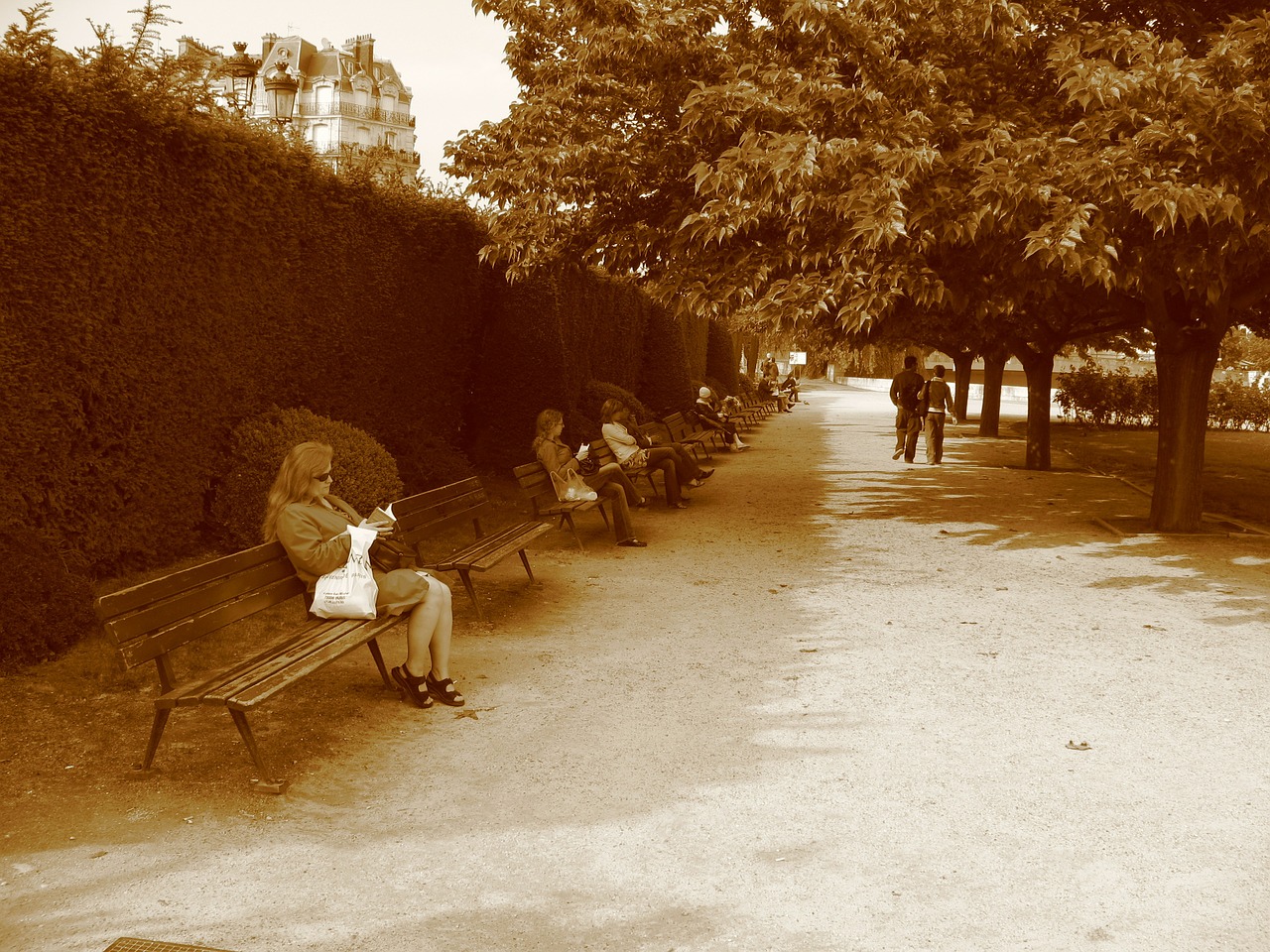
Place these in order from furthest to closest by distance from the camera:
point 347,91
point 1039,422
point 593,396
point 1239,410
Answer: point 347,91, point 1239,410, point 1039,422, point 593,396

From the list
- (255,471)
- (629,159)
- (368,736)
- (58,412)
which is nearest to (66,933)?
→ (368,736)

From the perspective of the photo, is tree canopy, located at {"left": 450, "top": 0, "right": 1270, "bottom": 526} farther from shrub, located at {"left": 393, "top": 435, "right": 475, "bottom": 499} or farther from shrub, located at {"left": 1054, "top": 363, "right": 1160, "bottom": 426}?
shrub, located at {"left": 1054, "top": 363, "right": 1160, "bottom": 426}

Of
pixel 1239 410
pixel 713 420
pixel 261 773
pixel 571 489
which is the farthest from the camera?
pixel 1239 410

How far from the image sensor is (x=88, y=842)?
14.2 ft

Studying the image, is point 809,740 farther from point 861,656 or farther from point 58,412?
point 58,412

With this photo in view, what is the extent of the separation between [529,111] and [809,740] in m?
9.05

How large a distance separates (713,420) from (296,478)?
15999mm

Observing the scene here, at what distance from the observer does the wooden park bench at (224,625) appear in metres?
4.71

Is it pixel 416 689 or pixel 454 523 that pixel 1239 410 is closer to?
pixel 454 523

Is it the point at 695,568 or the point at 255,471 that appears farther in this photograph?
the point at 695,568

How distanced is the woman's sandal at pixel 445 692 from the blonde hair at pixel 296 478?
1109 millimetres

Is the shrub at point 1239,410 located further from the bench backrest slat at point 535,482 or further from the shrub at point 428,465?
the bench backrest slat at point 535,482

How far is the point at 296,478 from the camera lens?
587 centimetres

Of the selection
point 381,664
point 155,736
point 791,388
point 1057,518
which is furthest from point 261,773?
point 791,388
